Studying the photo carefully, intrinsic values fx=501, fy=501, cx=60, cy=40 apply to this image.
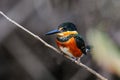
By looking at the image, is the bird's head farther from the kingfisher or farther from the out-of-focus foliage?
the out-of-focus foliage

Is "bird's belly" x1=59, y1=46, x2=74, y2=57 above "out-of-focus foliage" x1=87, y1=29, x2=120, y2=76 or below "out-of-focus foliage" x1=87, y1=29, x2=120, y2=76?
above

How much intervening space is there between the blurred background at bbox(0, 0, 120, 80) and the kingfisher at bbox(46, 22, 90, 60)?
4cm

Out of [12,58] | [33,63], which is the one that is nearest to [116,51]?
[33,63]

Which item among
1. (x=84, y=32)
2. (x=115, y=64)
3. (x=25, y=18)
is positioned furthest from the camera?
(x=115, y=64)

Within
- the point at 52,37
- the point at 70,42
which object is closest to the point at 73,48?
the point at 70,42

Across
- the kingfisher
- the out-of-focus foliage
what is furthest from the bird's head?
the out-of-focus foliage

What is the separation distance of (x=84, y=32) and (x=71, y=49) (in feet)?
0.29

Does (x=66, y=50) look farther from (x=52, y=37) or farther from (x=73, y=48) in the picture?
(x=52, y=37)

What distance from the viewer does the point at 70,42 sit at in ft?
4.73

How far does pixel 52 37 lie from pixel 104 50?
6.5 inches

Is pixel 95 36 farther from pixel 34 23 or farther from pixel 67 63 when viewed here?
pixel 67 63

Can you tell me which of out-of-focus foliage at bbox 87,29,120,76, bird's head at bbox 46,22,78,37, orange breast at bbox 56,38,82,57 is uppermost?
bird's head at bbox 46,22,78,37

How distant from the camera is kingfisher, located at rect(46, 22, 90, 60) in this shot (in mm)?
1376

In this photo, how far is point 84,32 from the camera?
4.91ft
